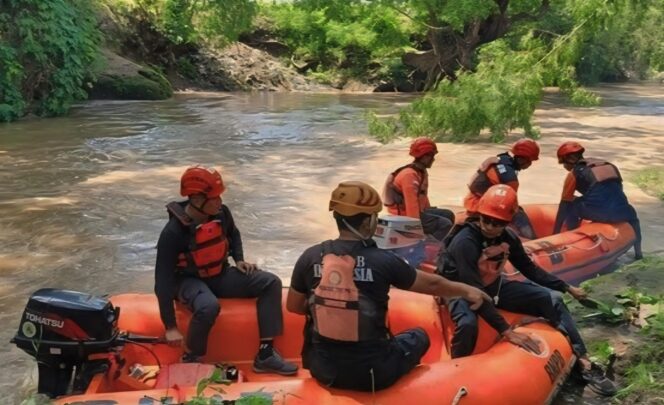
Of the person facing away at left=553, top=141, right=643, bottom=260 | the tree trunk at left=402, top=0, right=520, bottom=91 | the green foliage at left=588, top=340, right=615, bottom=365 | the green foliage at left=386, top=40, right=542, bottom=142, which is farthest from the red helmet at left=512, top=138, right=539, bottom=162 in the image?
the tree trunk at left=402, top=0, right=520, bottom=91

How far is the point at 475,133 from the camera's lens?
44.9 ft

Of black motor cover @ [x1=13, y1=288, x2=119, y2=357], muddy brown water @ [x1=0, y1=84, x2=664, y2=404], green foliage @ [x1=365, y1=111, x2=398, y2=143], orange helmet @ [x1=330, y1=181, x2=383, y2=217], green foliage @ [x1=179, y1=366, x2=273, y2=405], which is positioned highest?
orange helmet @ [x1=330, y1=181, x2=383, y2=217]

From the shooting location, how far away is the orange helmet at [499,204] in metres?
3.78

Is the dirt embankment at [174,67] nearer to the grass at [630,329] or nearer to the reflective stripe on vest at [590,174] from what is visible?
the reflective stripe on vest at [590,174]

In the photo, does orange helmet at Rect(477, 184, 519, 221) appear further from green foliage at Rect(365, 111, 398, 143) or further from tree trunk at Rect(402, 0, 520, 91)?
tree trunk at Rect(402, 0, 520, 91)

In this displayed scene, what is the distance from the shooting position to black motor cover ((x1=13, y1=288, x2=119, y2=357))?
11.5 feet

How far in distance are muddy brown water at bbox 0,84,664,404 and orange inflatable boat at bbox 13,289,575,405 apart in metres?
0.51

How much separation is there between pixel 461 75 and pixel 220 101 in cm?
1154

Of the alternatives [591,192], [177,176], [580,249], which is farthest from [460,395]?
[177,176]

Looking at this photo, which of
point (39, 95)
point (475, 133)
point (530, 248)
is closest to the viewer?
point (530, 248)

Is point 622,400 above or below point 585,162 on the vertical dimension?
below

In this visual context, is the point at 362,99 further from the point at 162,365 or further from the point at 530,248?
the point at 162,365

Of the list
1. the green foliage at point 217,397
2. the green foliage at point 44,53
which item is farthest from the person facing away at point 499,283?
the green foliage at point 44,53

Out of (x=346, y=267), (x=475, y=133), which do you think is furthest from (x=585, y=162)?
(x=475, y=133)
